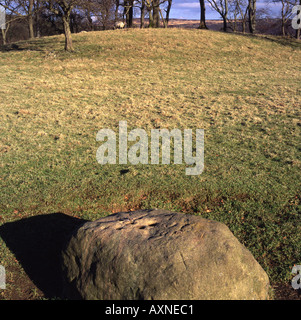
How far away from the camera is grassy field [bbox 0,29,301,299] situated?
20.0 feet

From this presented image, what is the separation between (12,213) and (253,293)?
484cm

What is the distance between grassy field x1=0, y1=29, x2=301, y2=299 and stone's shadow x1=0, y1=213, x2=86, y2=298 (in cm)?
4

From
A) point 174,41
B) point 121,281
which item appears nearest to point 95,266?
point 121,281

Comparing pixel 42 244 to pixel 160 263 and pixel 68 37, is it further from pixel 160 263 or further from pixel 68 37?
pixel 68 37

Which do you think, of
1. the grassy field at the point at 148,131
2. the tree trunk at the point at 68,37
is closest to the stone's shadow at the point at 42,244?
the grassy field at the point at 148,131

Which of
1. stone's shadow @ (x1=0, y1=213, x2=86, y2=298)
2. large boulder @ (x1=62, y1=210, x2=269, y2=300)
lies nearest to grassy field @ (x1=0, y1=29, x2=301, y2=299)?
stone's shadow @ (x1=0, y1=213, x2=86, y2=298)

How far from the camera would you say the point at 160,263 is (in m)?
3.68

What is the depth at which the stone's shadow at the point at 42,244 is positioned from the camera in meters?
4.91

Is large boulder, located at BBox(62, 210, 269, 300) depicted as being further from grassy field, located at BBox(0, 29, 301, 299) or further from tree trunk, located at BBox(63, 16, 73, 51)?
tree trunk, located at BBox(63, 16, 73, 51)

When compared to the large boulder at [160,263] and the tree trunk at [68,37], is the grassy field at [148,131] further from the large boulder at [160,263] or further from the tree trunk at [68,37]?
the large boulder at [160,263]

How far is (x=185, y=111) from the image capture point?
13.4 metres

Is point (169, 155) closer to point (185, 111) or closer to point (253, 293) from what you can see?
point (185, 111)

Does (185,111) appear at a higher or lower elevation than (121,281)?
higher

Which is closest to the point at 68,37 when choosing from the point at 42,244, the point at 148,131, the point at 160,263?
the point at 148,131
